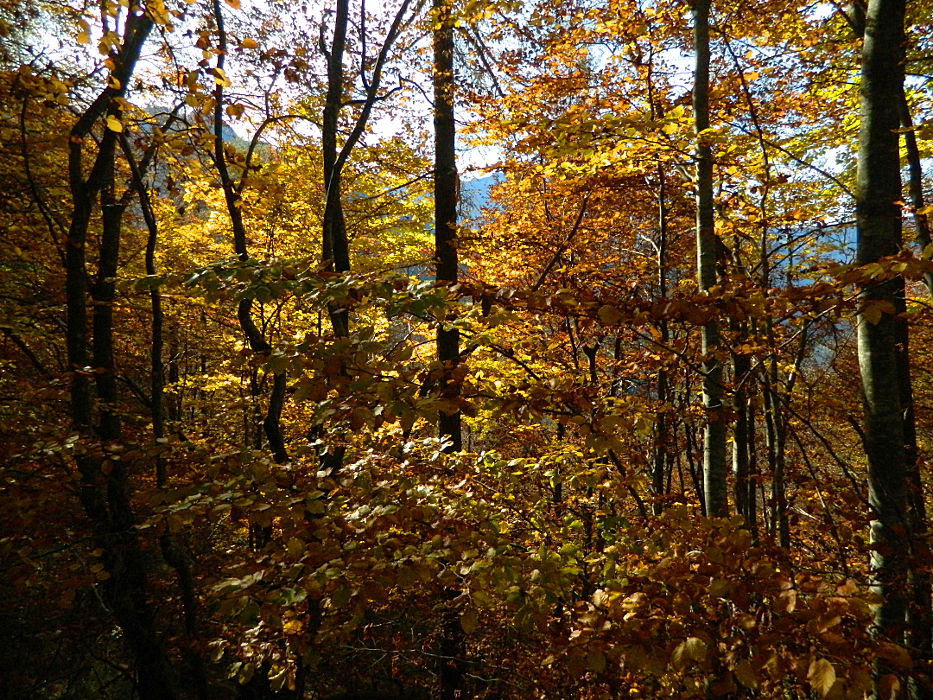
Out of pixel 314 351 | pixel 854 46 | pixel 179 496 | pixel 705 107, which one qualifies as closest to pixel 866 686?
pixel 314 351

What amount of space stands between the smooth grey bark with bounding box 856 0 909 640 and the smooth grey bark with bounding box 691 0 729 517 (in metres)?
1.17

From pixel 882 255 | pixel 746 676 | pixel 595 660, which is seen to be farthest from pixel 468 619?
pixel 882 255

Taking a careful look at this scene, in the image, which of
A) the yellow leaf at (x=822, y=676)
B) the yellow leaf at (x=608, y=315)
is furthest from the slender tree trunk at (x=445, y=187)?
the yellow leaf at (x=822, y=676)

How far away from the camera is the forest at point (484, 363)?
2.48m

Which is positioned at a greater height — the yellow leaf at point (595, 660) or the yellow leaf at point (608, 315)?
the yellow leaf at point (608, 315)

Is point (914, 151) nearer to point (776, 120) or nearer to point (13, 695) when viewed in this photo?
point (776, 120)

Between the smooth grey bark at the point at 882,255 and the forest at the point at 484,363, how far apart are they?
2cm

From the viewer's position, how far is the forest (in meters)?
2.48

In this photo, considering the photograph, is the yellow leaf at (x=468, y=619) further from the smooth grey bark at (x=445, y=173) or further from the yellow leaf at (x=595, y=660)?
the smooth grey bark at (x=445, y=173)

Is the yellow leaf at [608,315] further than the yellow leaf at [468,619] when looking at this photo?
No

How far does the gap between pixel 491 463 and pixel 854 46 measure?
578 cm

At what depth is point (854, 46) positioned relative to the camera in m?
5.31

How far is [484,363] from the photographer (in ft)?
23.1

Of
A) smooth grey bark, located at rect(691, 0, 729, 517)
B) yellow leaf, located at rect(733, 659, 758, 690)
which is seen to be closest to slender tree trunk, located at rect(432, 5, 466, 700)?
smooth grey bark, located at rect(691, 0, 729, 517)
